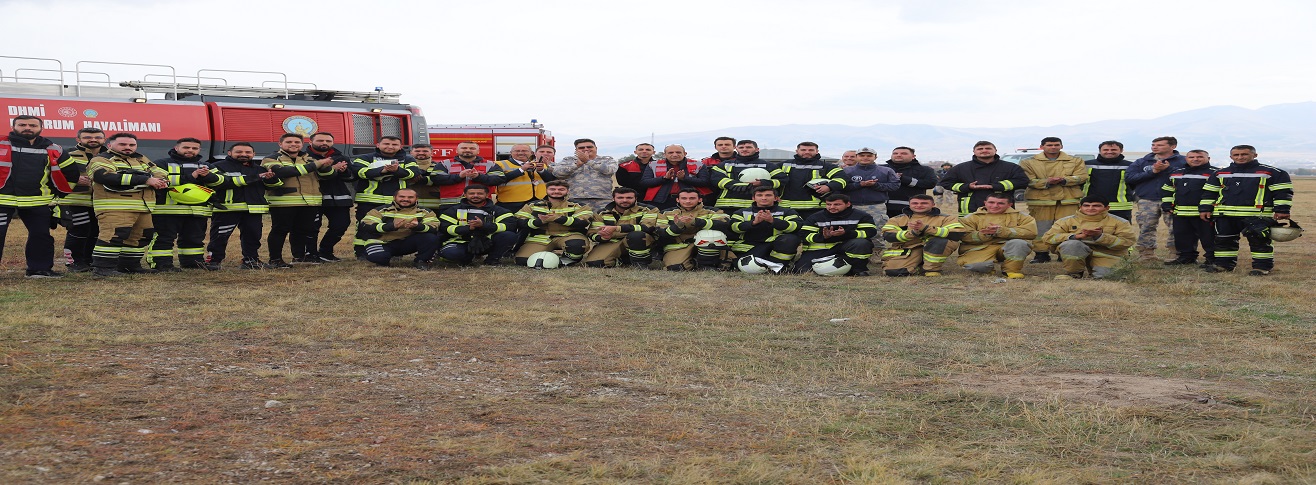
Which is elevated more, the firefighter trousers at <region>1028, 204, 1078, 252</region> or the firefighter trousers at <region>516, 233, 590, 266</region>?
the firefighter trousers at <region>1028, 204, 1078, 252</region>

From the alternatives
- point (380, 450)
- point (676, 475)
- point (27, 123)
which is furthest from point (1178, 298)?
point (27, 123)

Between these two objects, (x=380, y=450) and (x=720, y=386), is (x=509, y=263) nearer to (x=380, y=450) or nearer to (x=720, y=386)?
(x=720, y=386)

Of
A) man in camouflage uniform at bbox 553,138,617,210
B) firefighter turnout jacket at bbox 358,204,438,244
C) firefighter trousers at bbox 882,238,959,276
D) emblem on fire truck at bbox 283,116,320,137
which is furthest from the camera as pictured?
emblem on fire truck at bbox 283,116,320,137

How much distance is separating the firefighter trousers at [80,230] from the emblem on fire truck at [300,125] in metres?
6.93

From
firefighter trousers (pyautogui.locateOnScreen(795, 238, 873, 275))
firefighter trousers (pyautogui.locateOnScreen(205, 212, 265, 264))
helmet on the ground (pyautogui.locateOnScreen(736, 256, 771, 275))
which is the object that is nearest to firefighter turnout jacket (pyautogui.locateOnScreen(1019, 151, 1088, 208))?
firefighter trousers (pyautogui.locateOnScreen(795, 238, 873, 275))

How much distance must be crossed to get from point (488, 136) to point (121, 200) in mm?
13795

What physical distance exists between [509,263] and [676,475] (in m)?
7.44

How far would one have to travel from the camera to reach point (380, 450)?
12.9ft

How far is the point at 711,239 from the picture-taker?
10.3 m

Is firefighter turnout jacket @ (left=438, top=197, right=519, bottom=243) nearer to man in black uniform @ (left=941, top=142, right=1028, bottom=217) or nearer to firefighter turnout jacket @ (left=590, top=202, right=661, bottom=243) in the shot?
firefighter turnout jacket @ (left=590, top=202, right=661, bottom=243)

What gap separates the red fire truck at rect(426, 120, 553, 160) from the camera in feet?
73.5

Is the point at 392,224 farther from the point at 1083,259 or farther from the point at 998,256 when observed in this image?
the point at 1083,259

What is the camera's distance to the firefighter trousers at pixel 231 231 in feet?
32.7

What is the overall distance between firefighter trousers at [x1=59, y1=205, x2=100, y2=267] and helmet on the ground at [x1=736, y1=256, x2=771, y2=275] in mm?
5999
